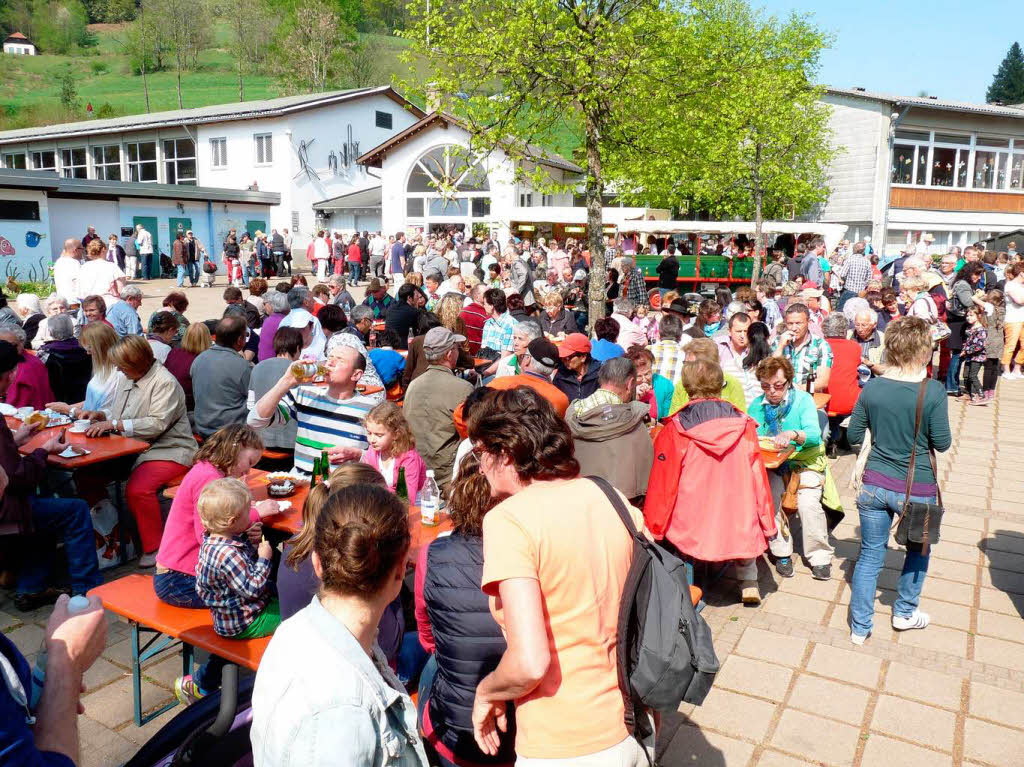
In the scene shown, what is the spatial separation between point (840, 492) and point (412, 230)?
858 inches

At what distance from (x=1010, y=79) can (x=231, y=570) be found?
9542cm

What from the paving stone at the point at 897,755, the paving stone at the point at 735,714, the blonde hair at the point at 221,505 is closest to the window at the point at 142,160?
the blonde hair at the point at 221,505

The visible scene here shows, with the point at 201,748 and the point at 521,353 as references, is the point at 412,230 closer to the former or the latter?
the point at 521,353

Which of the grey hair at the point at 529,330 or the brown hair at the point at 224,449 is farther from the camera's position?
the grey hair at the point at 529,330

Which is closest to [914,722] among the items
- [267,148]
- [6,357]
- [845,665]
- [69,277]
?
[845,665]

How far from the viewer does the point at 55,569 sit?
529 cm

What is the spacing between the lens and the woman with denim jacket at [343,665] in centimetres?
167

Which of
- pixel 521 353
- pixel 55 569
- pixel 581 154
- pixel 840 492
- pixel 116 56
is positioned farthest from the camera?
pixel 116 56

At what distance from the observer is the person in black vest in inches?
102

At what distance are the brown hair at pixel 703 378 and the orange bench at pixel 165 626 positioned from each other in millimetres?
2707

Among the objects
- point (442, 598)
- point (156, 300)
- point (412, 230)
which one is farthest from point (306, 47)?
point (442, 598)

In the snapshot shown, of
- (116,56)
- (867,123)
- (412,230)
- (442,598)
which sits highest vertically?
(116,56)

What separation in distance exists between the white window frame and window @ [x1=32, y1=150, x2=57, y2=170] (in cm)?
1163

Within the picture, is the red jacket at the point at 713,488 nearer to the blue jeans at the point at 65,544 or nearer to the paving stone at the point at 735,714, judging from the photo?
the paving stone at the point at 735,714
